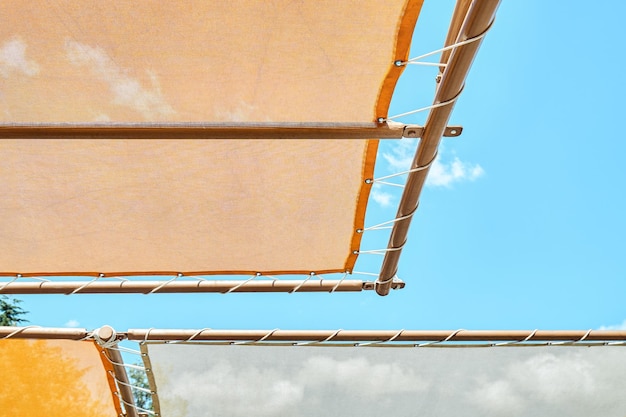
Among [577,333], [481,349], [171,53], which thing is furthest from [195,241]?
[577,333]

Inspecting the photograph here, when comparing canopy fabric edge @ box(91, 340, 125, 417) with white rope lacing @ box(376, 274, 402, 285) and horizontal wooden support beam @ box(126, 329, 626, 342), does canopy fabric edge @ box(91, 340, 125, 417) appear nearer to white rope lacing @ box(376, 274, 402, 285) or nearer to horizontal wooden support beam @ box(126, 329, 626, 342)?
horizontal wooden support beam @ box(126, 329, 626, 342)

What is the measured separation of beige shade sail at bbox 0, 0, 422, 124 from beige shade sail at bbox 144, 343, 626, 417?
1.11 m

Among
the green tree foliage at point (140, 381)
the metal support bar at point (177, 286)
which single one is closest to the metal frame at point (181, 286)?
the metal support bar at point (177, 286)

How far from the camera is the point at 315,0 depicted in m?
2.08

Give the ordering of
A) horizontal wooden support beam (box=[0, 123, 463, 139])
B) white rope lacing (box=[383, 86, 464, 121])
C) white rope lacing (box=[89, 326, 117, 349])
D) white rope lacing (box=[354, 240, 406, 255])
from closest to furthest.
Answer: white rope lacing (box=[383, 86, 464, 121]) < horizontal wooden support beam (box=[0, 123, 463, 139]) < white rope lacing (box=[89, 326, 117, 349]) < white rope lacing (box=[354, 240, 406, 255])

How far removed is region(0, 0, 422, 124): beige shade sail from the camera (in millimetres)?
2139

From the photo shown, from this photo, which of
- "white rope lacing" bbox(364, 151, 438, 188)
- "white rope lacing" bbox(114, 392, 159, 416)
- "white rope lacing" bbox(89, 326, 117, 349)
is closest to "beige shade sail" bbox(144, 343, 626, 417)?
"white rope lacing" bbox(114, 392, 159, 416)

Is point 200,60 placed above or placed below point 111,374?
above

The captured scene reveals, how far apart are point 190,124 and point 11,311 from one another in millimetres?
13032

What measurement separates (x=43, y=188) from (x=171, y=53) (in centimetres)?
117

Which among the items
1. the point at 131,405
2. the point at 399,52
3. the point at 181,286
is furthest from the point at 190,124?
the point at 131,405

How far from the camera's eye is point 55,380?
300 centimetres

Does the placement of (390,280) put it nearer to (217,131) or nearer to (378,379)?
(378,379)

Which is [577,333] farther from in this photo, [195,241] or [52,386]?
[52,386]
